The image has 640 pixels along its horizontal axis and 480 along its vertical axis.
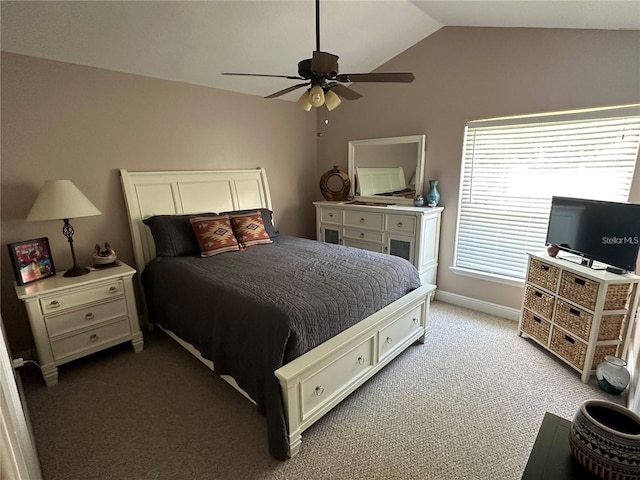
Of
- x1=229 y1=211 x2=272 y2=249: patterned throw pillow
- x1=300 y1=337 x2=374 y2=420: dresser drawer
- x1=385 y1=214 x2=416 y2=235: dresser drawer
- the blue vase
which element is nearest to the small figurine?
x1=229 y1=211 x2=272 y2=249: patterned throw pillow

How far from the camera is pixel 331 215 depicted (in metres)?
4.01

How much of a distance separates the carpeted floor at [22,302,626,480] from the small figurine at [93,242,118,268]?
76cm

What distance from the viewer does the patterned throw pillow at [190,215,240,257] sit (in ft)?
9.30

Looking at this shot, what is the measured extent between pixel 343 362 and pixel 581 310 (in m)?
1.78

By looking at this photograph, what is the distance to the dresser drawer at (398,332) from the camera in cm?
228

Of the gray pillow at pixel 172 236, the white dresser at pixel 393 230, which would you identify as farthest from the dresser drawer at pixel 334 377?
the gray pillow at pixel 172 236

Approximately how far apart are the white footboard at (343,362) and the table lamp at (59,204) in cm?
193

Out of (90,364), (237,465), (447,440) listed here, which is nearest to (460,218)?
(447,440)

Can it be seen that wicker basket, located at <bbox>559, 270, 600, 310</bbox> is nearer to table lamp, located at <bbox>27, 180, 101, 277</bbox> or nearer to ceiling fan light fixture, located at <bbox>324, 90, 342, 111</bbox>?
A: ceiling fan light fixture, located at <bbox>324, 90, 342, 111</bbox>

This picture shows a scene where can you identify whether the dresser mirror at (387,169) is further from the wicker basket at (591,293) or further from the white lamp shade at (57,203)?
the white lamp shade at (57,203)

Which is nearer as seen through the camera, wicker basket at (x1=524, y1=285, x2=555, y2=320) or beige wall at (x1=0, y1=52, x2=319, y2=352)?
beige wall at (x1=0, y1=52, x2=319, y2=352)

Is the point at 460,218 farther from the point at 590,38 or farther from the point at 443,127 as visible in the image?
the point at 590,38

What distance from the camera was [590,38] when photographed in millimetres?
2424

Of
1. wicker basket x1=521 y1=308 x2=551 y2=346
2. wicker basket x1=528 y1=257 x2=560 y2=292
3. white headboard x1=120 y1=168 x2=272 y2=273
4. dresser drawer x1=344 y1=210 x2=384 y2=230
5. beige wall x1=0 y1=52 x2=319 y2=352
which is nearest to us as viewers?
beige wall x1=0 y1=52 x2=319 y2=352
